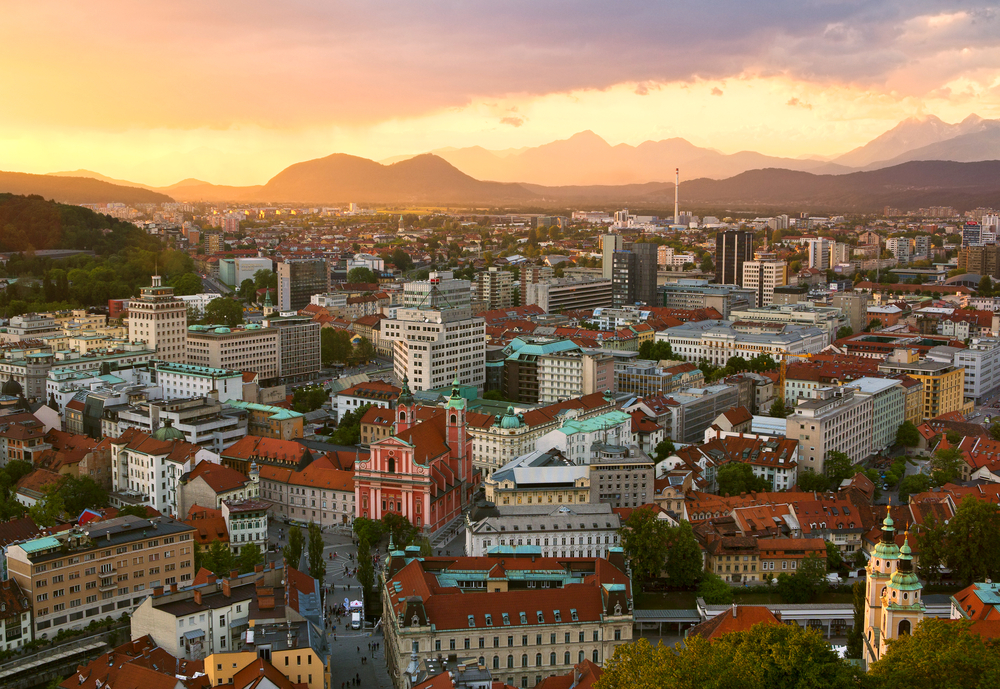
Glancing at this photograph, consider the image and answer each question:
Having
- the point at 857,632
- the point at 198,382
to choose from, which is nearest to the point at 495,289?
the point at 198,382

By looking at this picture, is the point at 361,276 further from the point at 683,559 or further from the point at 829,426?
the point at 683,559

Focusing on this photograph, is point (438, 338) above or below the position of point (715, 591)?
above

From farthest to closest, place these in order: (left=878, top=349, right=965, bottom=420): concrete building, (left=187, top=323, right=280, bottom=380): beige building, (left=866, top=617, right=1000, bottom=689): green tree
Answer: (left=187, top=323, right=280, bottom=380): beige building < (left=878, top=349, right=965, bottom=420): concrete building < (left=866, top=617, right=1000, bottom=689): green tree

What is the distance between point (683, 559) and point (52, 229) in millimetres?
105458

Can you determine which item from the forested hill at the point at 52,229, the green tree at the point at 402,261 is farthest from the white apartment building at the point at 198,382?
the green tree at the point at 402,261

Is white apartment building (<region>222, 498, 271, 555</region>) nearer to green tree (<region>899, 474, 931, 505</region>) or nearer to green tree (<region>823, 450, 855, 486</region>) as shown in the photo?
green tree (<region>823, 450, 855, 486</region>)

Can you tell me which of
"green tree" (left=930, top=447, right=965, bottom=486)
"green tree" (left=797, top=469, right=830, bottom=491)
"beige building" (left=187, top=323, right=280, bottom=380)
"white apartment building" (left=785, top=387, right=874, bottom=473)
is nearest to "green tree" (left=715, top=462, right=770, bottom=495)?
"green tree" (left=797, top=469, right=830, bottom=491)

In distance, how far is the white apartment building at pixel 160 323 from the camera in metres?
71.9

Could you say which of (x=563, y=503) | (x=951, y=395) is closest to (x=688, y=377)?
(x=951, y=395)

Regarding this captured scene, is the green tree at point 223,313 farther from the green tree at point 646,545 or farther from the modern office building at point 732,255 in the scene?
the modern office building at point 732,255

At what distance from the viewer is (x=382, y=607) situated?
3644 centimetres

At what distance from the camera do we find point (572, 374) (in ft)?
214

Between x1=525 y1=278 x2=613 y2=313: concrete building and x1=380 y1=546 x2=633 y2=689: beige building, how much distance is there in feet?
248

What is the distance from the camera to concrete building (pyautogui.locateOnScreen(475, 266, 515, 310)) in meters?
116
